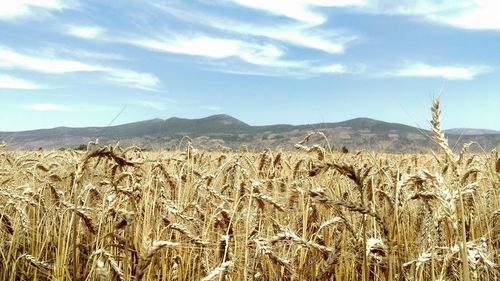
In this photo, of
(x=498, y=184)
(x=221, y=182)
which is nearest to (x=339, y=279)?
(x=498, y=184)

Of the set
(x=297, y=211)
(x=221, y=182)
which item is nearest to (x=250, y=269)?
(x=297, y=211)

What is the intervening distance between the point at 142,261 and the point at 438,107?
5.16 ft

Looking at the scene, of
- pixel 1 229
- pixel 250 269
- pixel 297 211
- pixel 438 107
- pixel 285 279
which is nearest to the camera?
pixel 438 107

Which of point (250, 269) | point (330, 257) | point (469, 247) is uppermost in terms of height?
point (469, 247)

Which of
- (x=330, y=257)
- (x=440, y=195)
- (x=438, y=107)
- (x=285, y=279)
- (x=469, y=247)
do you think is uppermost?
(x=438, y=107)

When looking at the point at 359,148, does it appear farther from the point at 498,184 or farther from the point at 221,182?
the point at 498,184

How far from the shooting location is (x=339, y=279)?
10.8 feet

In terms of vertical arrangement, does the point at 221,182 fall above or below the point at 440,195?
below

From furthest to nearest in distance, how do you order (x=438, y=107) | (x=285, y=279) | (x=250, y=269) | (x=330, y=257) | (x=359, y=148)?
(x=359, y=148)
(x=285, y=279)
(x=250, y=269)
(x=330, y=257)
(x=438, y=107)

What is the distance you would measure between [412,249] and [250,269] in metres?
1.55

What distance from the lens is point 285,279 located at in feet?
12.0

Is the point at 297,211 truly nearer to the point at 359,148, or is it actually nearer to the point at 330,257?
the point at 330,257

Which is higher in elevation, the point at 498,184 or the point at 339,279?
the point at 498,184

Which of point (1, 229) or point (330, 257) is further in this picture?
point (1, 229)
